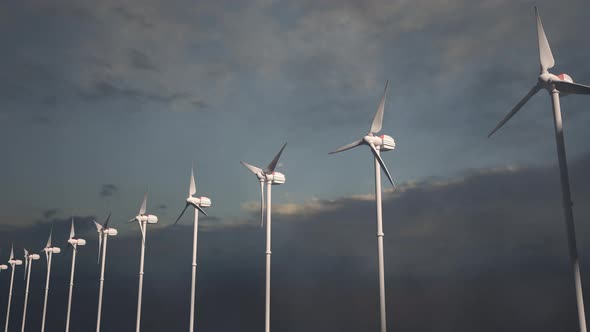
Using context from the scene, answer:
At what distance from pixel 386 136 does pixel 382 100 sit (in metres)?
2.90

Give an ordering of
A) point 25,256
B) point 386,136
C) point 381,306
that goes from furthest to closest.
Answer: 1. point 25,256
2. point 386,136
3. point 381,306

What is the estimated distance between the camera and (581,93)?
36.4 metres

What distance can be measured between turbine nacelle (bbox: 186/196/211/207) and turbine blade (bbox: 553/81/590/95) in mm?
45925

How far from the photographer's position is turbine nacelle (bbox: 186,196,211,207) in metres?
72.4

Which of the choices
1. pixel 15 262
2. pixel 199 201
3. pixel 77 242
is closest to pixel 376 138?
pixel 199 201

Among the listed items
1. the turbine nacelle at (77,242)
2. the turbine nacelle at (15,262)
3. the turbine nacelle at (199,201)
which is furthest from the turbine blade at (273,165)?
the turbine nacelle at (15,262)

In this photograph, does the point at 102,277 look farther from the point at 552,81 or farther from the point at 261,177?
the point at 552,81

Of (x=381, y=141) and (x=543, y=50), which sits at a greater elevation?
(x=543, y=50)

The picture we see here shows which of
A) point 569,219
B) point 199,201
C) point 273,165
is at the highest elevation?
point 273,165

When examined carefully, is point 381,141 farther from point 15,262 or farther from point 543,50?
point 15,262

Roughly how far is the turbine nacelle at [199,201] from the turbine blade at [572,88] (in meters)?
45.9

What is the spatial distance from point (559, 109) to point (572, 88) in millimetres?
2290

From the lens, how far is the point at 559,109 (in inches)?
1374

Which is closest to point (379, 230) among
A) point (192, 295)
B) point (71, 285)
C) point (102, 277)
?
point (192, 295)
